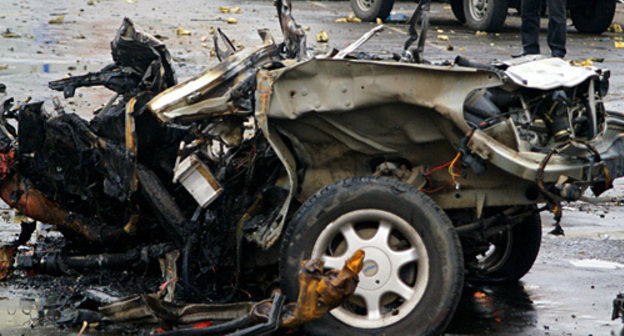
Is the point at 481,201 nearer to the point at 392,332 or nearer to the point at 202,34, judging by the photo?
the point at 392,332

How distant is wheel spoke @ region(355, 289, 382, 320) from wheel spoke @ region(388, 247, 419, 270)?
160 mm

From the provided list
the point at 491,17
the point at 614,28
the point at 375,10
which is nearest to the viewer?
the point at 491,17

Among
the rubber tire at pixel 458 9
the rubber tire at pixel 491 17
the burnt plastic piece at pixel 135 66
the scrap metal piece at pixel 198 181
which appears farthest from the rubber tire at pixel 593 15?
the scrap metal piece at pixel 198 181

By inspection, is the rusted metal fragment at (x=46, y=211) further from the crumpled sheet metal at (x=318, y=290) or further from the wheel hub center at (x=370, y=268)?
the wheel hub center at (x=370, y=268)

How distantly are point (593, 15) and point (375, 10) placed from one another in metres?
4.02

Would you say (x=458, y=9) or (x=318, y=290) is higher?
(x=318, y=290)

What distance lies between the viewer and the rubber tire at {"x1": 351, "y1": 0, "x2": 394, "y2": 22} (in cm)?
1809

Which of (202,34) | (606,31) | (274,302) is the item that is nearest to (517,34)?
(606,31)

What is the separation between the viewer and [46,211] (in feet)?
17.8

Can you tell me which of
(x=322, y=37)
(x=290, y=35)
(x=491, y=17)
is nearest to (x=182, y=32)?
(x=322, y=37)

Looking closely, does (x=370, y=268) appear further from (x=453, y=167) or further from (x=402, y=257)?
(x=453, y=167)

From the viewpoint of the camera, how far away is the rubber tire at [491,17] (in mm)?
16516

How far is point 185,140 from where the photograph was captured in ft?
17.3

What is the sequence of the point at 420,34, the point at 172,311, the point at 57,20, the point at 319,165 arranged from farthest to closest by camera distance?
the point at 57,20, the point at 420,34, the point at 319,165, the point at 172,311
